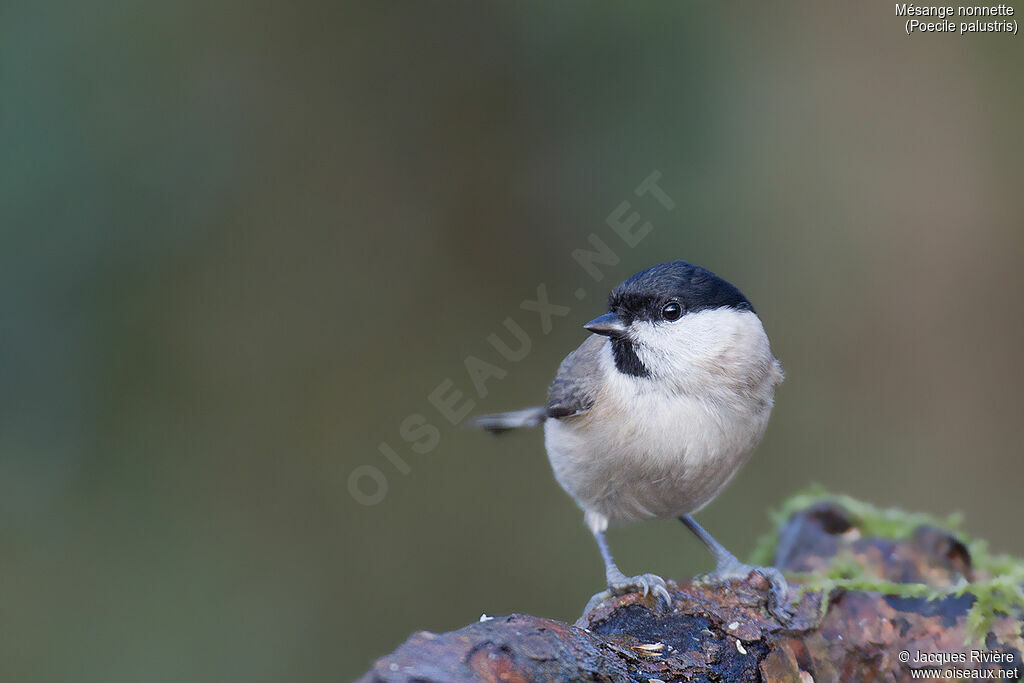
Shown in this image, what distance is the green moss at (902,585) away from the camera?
6.63 feet

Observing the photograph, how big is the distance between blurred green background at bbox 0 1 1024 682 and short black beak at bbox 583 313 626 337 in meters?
1.72

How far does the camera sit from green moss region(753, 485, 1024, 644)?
6.63 feet

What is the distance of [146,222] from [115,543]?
1.50m

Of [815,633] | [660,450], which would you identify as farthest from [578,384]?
[815,633]

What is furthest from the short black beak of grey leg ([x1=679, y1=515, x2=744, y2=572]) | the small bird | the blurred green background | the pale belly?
the blurred green background

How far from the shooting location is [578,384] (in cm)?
284

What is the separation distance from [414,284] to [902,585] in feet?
9.74

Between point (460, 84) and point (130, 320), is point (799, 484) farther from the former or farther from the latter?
point (130, 320)

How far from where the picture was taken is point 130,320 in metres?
4.01

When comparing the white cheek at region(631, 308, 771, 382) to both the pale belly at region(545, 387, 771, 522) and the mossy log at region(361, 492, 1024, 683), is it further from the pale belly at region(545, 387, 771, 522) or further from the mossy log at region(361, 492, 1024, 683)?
the mossy log at region(361, 492, 1024, 683)

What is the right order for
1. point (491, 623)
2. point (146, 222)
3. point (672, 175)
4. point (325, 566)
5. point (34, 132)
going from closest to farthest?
point (491, 623) < point (34, 132) < point (146, 222) < point (672, 175) < point (325, 566)

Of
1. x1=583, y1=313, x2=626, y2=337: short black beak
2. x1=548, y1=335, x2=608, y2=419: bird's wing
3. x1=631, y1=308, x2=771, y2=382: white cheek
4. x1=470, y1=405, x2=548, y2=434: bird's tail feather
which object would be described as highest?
x1=583, y1=313, x2=626, y2=337: short black beak

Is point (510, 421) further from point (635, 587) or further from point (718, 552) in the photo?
point (635, 587)

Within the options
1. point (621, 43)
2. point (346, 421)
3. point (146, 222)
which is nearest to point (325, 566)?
point (346, 421)
